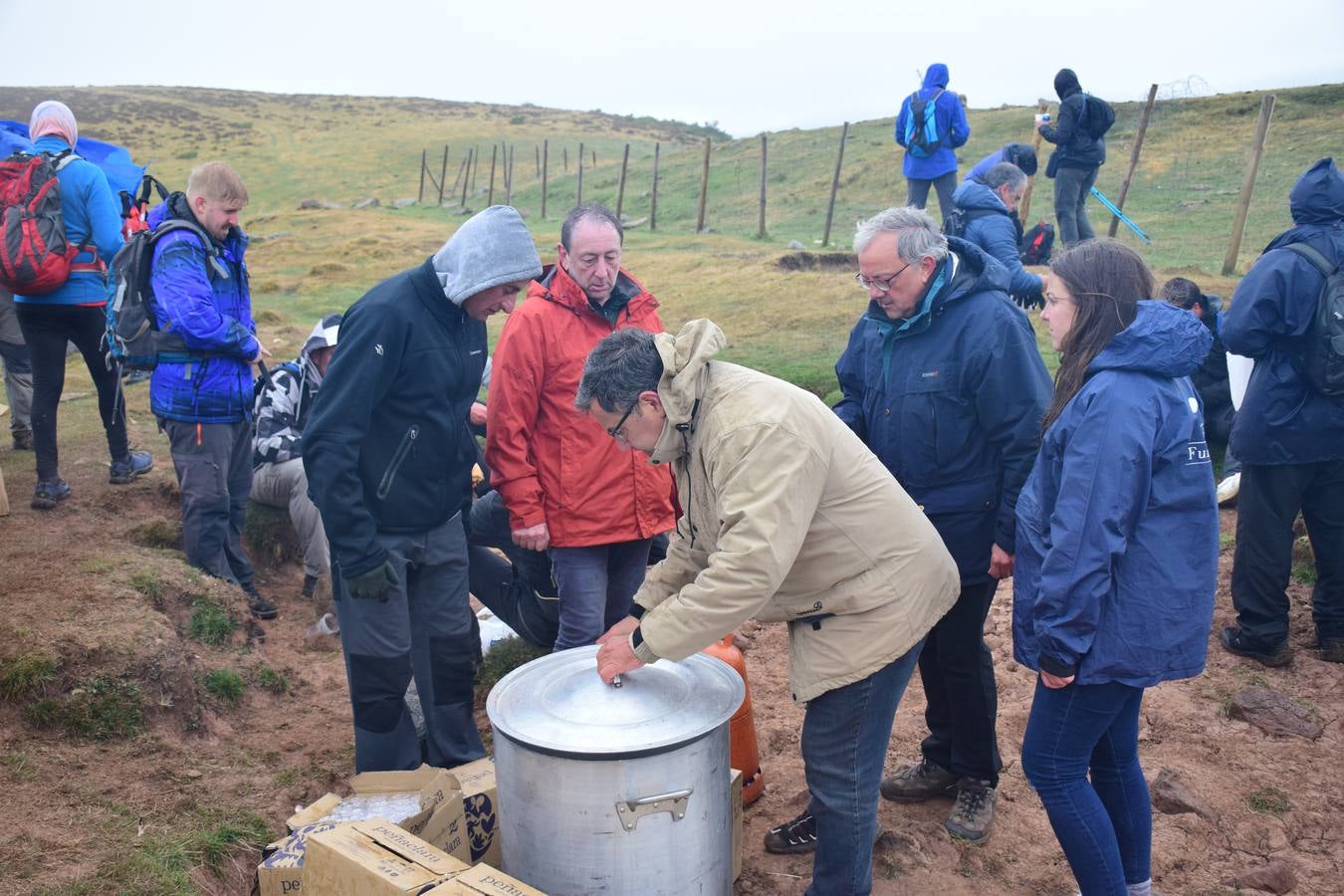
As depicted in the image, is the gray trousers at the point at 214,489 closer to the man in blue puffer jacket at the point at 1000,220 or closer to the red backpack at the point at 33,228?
the red backpack at the point at 33,228

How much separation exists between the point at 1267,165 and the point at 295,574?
1971cm

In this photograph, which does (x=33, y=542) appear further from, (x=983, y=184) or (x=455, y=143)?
(x=455, y=143)

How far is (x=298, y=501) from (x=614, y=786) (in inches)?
150

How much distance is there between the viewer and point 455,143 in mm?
53281

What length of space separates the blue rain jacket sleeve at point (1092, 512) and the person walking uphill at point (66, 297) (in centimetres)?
514

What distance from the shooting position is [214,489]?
508 cm

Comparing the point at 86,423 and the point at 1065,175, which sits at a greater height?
the point at 1065,175

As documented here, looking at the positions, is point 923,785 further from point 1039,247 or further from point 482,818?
point 1039,247

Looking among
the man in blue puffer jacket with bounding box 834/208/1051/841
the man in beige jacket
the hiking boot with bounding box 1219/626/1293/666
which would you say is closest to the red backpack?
the man in beige jacket

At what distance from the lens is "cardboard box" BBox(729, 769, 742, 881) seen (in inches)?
128

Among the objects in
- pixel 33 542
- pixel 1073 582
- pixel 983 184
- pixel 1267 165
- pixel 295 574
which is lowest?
pixel 295 574

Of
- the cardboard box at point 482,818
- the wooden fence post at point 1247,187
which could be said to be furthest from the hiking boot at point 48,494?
the wooden fence post at point 1247,187

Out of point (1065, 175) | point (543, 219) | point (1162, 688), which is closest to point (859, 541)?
point (1162, 688)

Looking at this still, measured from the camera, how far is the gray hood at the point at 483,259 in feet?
11.2
